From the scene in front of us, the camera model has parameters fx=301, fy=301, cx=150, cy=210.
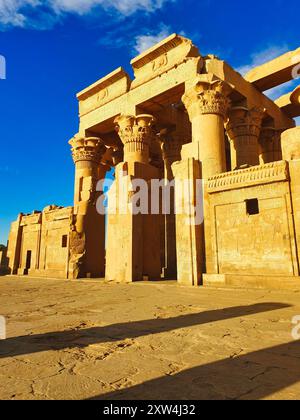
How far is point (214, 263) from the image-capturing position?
9.45 m

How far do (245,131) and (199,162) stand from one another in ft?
15.1

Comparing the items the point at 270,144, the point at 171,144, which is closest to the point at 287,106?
the point at 270,144

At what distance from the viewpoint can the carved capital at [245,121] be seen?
1394 centimetres

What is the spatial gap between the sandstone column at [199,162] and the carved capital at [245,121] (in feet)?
5.89

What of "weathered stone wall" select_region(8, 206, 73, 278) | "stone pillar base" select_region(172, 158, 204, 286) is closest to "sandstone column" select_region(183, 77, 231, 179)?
"stone pillar base" select_region(172, 158, 204, 286)

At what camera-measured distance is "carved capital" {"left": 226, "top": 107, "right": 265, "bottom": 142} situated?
13938 millimetres

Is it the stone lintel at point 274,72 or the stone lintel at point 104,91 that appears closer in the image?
the stone lintel at point 274,72

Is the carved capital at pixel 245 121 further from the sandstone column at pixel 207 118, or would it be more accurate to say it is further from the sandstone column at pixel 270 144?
the sandstone column at pixel 270 144

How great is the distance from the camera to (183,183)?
405 inches

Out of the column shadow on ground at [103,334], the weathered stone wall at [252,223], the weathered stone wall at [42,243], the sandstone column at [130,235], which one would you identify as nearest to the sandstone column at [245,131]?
the sandstone column at [130,235]

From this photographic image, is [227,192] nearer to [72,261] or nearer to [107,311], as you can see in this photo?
[107,311]

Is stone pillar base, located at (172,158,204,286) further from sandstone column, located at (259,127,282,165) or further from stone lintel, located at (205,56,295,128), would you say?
sandstone column, located at (259,127,282,165)

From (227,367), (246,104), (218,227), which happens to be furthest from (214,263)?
(246,104)

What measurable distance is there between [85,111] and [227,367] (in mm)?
18183
